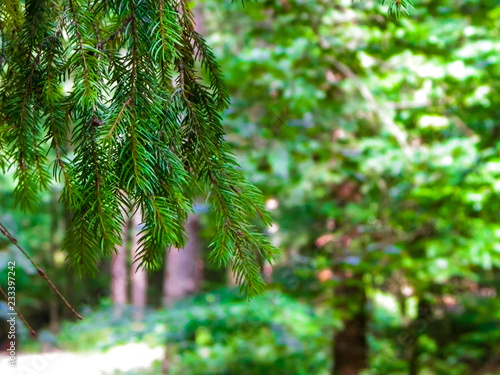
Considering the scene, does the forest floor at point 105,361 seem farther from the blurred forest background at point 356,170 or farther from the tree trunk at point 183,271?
the tree trunk at point 183,271

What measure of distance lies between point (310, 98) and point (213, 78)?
2.70 metres

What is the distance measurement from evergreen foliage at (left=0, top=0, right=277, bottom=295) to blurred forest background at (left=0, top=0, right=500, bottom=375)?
4.34 feet

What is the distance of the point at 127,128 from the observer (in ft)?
3.33

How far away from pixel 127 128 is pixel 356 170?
430cm

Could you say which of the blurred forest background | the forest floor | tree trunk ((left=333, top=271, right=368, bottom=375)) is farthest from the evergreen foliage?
tree trunk ((left=333, top=271, right=368, bottom=375))

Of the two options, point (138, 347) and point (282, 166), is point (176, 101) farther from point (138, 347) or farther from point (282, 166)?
point (138, 347)

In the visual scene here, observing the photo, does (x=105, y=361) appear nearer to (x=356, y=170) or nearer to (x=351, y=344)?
(x=351, y=344)

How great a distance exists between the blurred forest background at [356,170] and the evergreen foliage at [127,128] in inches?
52.1

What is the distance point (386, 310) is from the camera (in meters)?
11.7

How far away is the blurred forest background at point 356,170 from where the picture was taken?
3807mm

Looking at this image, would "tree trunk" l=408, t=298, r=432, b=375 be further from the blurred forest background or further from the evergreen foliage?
the evergreen foliage

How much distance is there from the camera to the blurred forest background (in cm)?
381

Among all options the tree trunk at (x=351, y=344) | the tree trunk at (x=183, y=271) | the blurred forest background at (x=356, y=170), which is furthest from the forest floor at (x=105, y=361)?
the tree trunk at (x=351, y=344)

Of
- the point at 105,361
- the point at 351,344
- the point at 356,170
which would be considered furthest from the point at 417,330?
the point at 105,361
